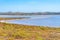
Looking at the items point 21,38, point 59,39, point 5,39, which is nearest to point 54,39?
point 59,39

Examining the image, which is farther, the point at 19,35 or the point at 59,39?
the point at 19,35

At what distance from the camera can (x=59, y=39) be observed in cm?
1357

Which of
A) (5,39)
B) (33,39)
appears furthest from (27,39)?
(5,39)

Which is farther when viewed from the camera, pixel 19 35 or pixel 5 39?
pixel 19 35

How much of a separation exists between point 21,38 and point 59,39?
2.82 m

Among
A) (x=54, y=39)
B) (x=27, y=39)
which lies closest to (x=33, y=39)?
(x=27, y=39)

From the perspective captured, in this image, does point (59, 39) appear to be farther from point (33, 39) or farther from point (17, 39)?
point (17, 39)

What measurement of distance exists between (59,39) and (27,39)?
2.30m

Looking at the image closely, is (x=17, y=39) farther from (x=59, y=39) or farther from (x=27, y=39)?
(x=59, y=39)

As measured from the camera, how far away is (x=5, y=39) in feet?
43.9

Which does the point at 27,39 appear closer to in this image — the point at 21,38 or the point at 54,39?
the point at 21,38

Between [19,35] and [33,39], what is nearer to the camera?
[33,39]

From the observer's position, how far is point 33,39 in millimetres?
13562

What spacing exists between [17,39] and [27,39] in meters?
0.79
